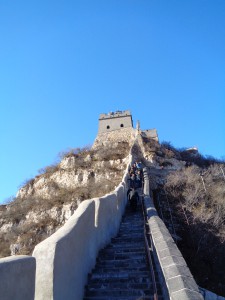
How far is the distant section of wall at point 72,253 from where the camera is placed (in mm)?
3889

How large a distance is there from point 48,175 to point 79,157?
3.98 m

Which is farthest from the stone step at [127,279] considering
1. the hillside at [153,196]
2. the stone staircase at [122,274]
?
the hillside at [153,196]

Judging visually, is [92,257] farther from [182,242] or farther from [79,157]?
[79,157]

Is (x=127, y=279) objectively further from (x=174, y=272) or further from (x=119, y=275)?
(x=174, y=272)

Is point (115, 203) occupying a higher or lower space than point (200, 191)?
lower

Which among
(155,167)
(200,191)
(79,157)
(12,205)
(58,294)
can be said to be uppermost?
(79,157)

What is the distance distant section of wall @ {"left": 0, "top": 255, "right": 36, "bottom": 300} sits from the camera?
276cm

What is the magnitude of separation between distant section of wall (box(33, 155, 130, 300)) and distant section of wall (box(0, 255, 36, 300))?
55cm

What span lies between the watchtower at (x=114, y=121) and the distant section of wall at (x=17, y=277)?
39974mm

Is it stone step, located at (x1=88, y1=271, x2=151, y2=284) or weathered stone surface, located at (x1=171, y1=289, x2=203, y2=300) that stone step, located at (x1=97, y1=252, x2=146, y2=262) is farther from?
weathered stone surface, located at (x1=171, y1=289, x2=203, y2=300)

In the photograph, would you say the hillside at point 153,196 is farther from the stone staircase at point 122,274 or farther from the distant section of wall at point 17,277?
the distant section of wall at point 17,277

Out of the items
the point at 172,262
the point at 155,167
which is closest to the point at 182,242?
the point at 172,262

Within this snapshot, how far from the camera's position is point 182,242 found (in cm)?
1334

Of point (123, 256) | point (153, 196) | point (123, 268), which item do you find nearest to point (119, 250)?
point (123, 256)
